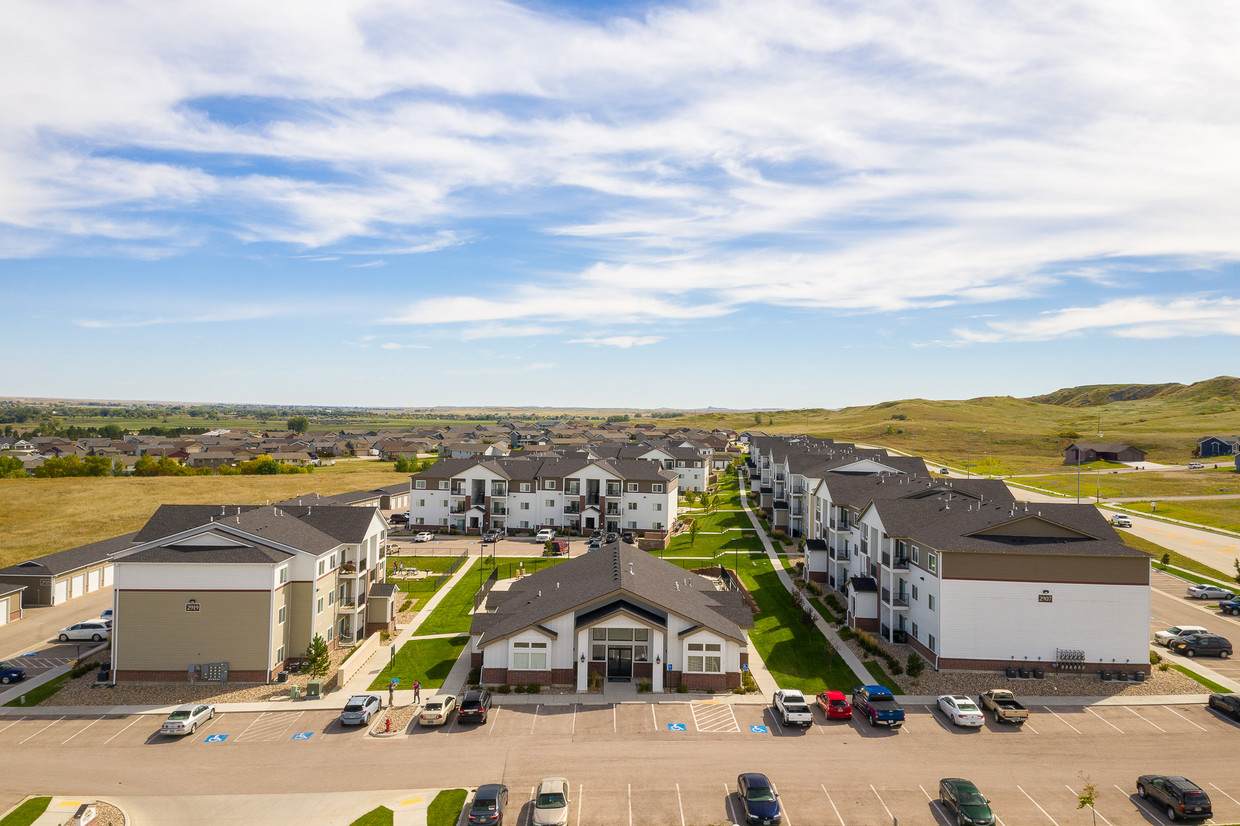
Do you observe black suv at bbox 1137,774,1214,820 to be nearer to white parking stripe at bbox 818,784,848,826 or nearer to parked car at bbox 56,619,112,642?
Answer: white parking stripe at bbox 818,784,848,826

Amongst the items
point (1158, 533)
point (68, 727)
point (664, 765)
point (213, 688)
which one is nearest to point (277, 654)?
point (213, 688)

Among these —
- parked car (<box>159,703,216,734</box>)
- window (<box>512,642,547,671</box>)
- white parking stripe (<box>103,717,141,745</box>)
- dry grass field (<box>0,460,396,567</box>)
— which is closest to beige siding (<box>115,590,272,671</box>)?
white parking stripe (<box>103,717,141,745</box>)

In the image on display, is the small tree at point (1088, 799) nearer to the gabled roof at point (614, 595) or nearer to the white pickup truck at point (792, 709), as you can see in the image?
the white pickup truck at point (792, 709)

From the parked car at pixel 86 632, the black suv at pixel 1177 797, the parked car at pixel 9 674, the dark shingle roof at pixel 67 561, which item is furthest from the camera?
the dark shingle roof at pixel 67 561

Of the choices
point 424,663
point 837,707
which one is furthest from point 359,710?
point 837,707

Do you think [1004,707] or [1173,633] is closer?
[1004,707]

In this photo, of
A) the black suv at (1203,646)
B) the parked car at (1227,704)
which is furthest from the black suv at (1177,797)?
the black suv at (1203,646)

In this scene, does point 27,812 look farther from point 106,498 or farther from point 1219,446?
point 1219,446
